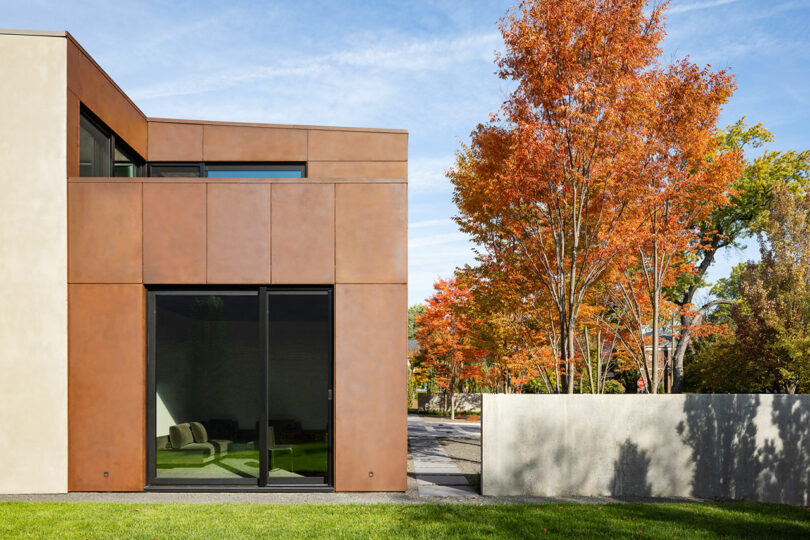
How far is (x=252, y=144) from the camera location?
11836mm

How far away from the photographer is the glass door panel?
8.41 meters

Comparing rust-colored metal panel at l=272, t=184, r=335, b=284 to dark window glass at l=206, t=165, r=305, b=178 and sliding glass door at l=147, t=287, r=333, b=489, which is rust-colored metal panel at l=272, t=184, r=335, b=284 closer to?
sliding glass door at l=147, t=287, r=333, b=489

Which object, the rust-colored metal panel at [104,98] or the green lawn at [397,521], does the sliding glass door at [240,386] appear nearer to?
the green lawn at [397,521]

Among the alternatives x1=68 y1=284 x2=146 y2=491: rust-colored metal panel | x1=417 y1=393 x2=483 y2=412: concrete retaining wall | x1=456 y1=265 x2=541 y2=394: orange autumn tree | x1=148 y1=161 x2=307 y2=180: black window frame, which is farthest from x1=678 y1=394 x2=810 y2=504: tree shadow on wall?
x1=417 y1=393 x2=483 y2=412: concrete retaining wall

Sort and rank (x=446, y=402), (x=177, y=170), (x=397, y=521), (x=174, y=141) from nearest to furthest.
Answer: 1. (x=397, y=521)
2. (x=174, y=141)
3. (x=177, y=170)
4. (x=446, y=402)

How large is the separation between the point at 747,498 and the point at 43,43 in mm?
12911

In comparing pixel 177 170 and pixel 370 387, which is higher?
pixel 177 170

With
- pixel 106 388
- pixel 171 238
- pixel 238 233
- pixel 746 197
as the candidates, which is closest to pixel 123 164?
pixel 171 238

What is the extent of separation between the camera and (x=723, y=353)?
22.1m

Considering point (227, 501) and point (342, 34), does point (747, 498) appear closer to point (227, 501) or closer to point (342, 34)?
point (227, 501)

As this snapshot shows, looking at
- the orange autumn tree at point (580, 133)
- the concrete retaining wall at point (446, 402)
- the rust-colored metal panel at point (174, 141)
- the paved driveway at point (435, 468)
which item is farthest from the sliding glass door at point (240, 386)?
the concrete retaining wall at point (446, 402)

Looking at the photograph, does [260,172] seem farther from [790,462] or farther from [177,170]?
[790,462]

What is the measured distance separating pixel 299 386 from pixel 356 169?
5.50 metres

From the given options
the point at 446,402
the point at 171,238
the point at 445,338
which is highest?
the point at 171,238
